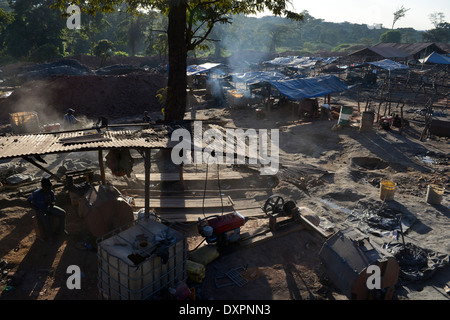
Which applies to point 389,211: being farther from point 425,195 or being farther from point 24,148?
point 24,148

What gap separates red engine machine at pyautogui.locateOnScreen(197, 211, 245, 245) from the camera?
24.2ft

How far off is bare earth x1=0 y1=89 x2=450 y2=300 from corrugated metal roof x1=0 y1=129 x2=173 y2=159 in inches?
98.4

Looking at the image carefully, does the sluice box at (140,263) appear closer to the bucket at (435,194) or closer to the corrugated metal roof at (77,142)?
the corrugated metal roof at (77,142)

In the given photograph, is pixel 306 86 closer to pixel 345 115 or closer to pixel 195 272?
pixel 345 115

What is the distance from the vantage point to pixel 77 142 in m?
7.33

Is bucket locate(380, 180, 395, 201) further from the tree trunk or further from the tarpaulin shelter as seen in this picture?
the tarpaulin shelter

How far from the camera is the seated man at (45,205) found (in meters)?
7.59

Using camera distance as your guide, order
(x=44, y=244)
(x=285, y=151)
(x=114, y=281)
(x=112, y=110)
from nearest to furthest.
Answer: (x=114, y=281) → (x=44, y=244) → (x=285, y=151) → (x=112, y=110)

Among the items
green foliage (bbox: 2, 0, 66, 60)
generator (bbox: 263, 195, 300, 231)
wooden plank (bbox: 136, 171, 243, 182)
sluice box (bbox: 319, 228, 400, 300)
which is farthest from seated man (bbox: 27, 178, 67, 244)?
green foliage (bbox: 2, 0, 66, 60)

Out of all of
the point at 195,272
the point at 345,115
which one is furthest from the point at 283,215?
the point at 345,115

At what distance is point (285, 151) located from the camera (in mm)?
16391

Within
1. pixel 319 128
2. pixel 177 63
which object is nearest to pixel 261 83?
pixel 319 128

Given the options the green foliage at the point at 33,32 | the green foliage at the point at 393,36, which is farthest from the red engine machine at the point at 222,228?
the green foliage at the point at 393,36

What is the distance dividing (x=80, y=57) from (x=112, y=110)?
3084cm
